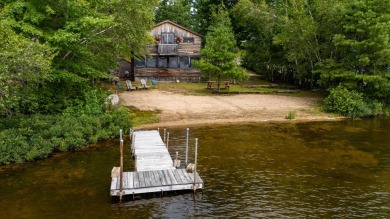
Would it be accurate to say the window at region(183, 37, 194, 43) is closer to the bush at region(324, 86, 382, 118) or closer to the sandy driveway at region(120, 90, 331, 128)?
the sandy driveway at region(120, 90, 331, 128)

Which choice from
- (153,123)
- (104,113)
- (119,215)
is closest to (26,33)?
(104,113)

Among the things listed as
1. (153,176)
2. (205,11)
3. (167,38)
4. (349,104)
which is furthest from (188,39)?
(153,176)

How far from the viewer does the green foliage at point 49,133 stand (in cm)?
1812

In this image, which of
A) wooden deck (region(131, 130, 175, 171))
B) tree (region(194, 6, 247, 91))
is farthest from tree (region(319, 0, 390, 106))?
wooden deck (region(131, 130, 175, 171))

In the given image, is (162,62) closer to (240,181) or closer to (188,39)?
(188,39)

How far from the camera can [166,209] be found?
1312 centimetres

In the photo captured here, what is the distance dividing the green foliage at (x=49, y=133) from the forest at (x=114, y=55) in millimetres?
54

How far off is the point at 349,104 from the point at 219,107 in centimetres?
1109

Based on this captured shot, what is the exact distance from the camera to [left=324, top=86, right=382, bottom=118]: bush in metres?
30.4

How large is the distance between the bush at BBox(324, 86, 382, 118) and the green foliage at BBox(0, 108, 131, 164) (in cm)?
1848

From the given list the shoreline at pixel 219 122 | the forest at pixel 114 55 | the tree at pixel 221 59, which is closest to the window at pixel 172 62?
the forest at pixel 114 55

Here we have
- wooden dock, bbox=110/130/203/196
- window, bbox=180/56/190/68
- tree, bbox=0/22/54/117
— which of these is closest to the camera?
wooden dock, bbox=110/130/203/196

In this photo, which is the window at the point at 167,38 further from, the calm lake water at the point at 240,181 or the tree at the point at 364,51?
the calm lake water at the point at 240,181

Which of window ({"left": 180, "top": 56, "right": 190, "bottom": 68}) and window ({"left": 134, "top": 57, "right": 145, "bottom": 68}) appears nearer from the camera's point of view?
window ({"left": 134, "top": 57, "right": 145, "bottom": 68})
